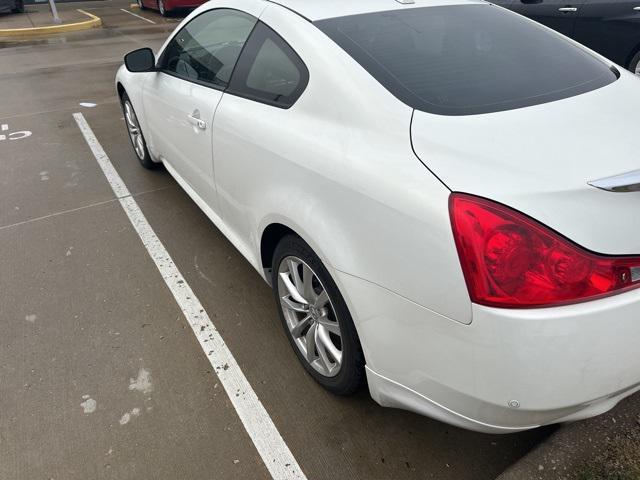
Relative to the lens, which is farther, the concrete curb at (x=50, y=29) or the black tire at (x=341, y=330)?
the concrete curb at (x=50, y=29)

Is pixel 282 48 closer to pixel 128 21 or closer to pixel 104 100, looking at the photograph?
pixel 104 100

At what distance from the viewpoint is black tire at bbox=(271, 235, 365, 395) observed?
76.5 inches

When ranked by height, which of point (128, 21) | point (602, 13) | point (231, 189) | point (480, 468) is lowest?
point (128, 21)

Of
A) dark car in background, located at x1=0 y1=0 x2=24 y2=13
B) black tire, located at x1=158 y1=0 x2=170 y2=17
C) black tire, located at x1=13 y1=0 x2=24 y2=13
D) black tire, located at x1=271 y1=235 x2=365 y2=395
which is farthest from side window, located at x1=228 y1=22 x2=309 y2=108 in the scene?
black tire, located at x1=13 y1=0 x2=24 y2=13

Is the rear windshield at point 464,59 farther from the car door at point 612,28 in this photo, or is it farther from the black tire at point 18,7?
the black tire at point 18,7

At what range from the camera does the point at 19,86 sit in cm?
845

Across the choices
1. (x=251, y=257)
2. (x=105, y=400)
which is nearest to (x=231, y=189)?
(x=251, y=257)

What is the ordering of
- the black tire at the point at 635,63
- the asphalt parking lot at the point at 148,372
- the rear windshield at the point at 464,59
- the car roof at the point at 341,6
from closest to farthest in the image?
the rear windshield at the point at 464,59 → the asphalt parking lot at the point at 148,372 → the car roof at the point at 341,6 → the black tire at the point at 635,63

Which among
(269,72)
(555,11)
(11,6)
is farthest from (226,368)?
(11,6)

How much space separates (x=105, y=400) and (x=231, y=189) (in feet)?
3.80

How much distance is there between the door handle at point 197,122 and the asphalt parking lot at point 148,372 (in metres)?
0.96

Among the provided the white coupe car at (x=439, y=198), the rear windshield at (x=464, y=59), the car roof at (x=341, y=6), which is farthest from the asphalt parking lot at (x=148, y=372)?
the car roof at (x=341, y=6)

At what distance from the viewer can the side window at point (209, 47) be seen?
2701 mm

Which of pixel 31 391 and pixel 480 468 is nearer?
pixel 480 468
